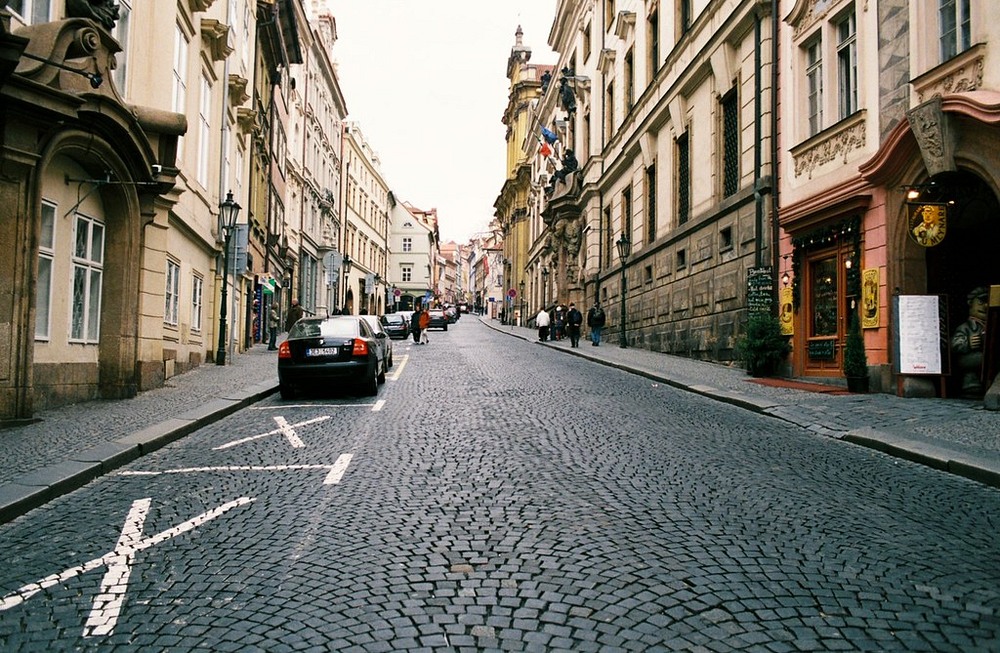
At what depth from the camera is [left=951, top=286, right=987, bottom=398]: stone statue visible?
1209 cm

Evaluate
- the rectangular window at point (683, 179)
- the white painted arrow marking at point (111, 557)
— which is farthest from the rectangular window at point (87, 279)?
the rectangular window at point (683, 179)

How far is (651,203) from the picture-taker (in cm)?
2878

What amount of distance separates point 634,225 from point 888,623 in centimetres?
2741

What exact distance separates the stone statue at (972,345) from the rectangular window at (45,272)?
43.8 feet

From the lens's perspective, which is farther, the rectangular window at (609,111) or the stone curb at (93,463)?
the rectangular window at (609,111)

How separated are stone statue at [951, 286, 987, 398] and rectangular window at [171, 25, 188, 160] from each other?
14446 mm

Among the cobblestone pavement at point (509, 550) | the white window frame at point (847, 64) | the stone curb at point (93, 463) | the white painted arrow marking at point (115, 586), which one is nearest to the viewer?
the cobblestone pavement at point (509, 550)

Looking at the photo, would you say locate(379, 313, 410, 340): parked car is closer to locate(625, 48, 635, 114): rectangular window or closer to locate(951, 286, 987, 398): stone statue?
locate(625, 48, 635, 114): rectangular window

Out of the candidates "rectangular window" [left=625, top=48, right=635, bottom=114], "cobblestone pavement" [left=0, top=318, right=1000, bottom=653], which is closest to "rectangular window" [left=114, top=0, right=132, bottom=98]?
"cobblestone pavement" [left=0, top=318, right=1000, bottom=653]

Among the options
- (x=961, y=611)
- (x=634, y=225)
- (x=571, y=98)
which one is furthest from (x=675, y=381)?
(x=571, y=98)

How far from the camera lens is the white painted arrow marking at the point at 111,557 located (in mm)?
4160

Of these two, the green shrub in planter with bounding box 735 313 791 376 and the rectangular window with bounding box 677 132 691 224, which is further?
the rectangular window with bounding box 677 132 691 224

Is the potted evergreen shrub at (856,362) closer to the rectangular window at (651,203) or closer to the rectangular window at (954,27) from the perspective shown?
the rectangular window at (954,27)

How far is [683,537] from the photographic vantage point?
5.08 metres
